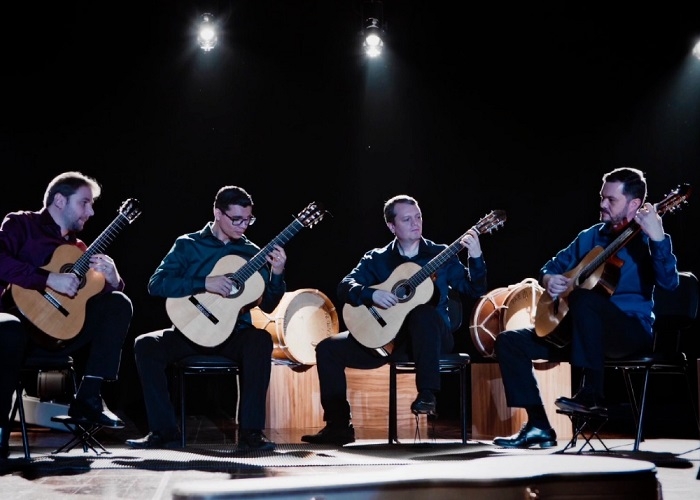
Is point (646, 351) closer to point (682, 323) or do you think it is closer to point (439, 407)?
point (682, 323)

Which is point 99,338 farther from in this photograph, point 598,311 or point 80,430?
point 598,311

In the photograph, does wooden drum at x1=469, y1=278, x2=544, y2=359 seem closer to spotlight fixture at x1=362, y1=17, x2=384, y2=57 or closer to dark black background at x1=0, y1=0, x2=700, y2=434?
dark black background at x1=0, y1=0, x2=700, y2=434

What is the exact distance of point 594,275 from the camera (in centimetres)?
410

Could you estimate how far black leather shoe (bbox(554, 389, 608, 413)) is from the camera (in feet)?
12.4

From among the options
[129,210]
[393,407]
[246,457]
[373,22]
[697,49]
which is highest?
[373,22]

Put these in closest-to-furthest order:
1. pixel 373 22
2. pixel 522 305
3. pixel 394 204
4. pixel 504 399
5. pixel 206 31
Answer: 1. pixel 394 204
2. pixel 504 399
3. pixel 522 305
4. pixel 206 31
5. pixel 373 22

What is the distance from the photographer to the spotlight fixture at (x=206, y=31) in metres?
6.66

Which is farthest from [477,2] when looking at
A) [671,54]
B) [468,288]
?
[468,288]

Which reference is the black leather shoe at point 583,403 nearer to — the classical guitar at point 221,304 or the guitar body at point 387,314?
the guitar body at point 387,314

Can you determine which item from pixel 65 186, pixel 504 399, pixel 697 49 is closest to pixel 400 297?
pixel 504 399

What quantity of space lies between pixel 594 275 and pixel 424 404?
1.06 m

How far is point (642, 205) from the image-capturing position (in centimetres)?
423

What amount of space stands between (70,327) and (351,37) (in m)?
4.18

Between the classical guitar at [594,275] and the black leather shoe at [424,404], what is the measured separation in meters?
0.68
